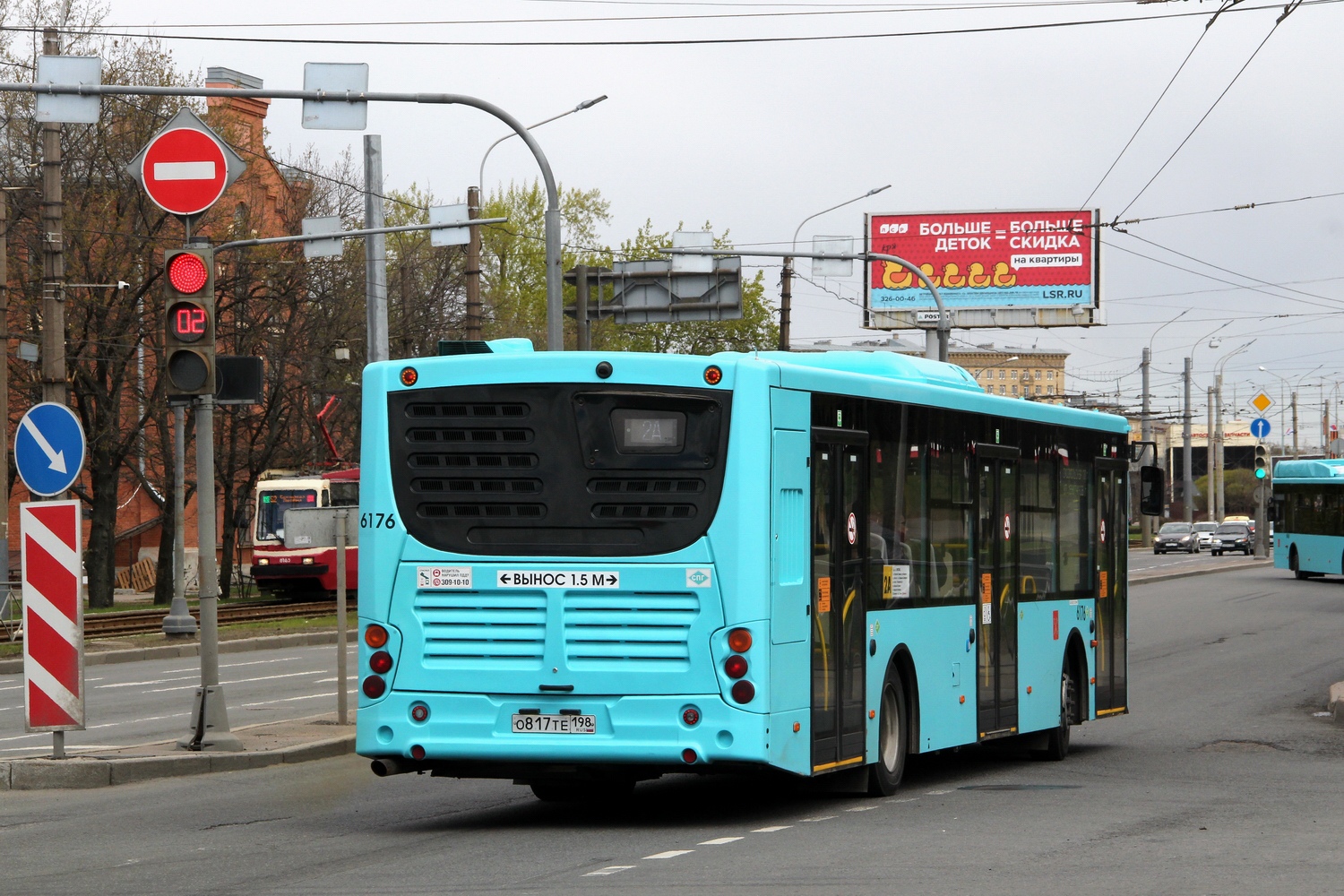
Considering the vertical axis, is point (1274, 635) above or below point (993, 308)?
below

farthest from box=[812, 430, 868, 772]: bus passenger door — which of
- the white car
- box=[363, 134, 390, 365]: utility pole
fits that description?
the white car

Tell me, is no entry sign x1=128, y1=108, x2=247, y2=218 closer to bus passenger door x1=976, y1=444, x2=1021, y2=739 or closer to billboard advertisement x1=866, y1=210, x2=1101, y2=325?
bus passenger door x1=976, y1=444, x2=1021, y2=739

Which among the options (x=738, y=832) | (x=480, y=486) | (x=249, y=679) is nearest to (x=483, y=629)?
(x=480, y=486)

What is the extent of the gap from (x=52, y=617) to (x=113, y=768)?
1.12 metres

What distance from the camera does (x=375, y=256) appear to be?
27.2 meters

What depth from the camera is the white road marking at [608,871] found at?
8.64 metres

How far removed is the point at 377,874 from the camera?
876cm

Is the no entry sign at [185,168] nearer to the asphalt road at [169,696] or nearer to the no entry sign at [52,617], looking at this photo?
the no entry sign at [52,617]

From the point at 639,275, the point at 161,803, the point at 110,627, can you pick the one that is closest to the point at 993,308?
the point at 639,275

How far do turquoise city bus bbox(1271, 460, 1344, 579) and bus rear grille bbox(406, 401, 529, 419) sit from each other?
4105 centimetres

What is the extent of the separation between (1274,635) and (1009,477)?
1839cm

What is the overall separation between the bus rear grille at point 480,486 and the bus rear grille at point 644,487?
34cm

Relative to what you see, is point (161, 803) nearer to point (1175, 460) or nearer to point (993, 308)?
point (993, 308)

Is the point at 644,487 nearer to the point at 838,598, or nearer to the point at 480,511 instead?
the point at 480,511
